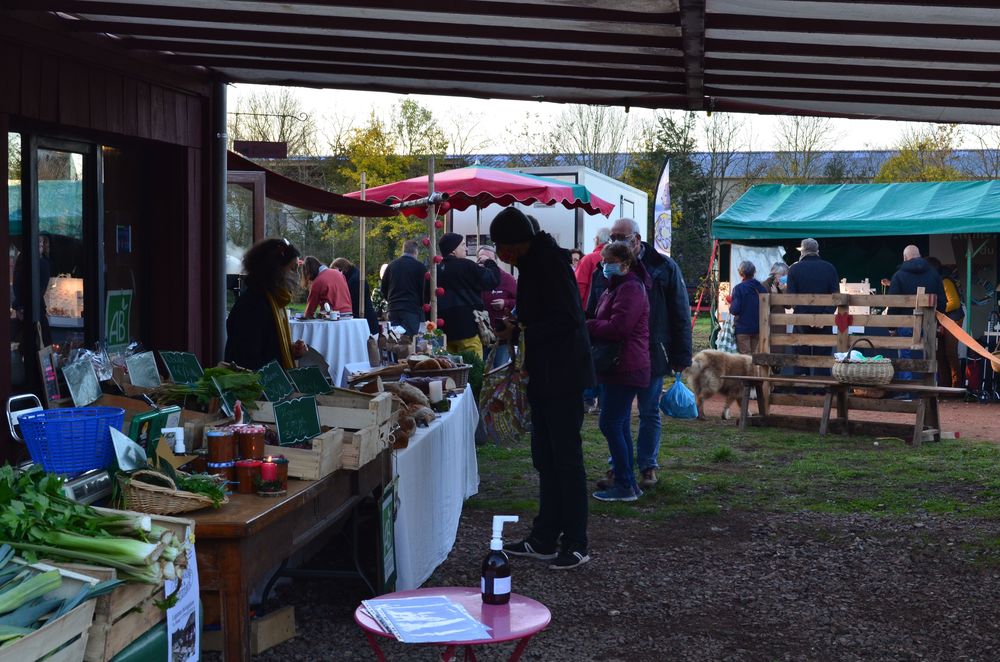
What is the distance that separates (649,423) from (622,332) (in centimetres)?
109

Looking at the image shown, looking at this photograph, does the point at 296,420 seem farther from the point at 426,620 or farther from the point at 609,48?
the point at 609,48

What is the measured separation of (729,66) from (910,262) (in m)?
7.55

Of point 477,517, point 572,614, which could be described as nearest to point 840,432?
point 477,517

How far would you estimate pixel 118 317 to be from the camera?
6480mm

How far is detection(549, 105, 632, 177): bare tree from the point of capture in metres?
A: 35.4

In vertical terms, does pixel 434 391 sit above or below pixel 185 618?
above

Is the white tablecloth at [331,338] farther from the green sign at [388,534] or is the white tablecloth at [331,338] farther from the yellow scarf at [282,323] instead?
the green sign at [388,534]

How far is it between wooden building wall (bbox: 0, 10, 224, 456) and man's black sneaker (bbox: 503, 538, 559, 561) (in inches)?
103

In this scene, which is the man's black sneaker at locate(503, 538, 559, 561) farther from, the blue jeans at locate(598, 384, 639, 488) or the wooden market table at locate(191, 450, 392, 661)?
the wooden market table at locate(191, 450, 392, 661)

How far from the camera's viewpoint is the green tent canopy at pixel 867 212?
13758 millimetres

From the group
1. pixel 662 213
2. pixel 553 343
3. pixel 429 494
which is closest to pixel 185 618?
pixel 429 494

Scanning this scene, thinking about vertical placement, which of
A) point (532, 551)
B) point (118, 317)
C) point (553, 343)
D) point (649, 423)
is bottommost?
point (532, 551)

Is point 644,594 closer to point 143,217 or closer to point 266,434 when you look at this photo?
point 266,434

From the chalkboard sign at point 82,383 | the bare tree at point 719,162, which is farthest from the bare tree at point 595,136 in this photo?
the chalkboard sign at point 82,383
